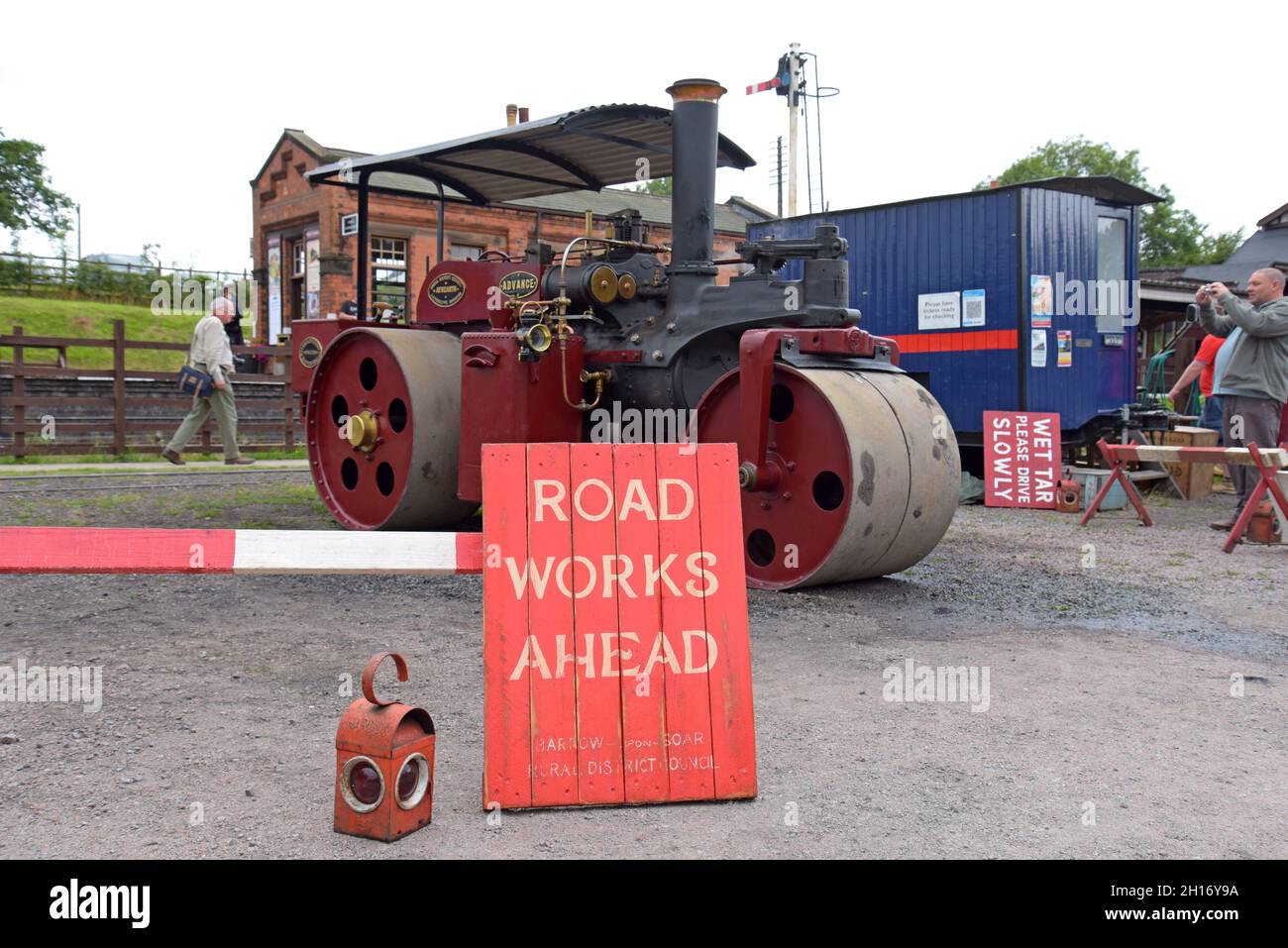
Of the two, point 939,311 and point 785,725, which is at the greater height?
point 939,311

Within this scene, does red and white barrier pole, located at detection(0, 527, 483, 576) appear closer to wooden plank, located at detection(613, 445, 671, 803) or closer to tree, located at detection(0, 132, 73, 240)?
wooden plank, located at detection(613, 445, 671, 803)

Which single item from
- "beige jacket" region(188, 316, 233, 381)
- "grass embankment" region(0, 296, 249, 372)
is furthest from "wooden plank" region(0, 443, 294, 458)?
"grass embankment" region(0, 296, 249, 372)

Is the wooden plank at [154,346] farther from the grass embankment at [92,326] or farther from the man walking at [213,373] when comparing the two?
the grass embankment at [92,326]

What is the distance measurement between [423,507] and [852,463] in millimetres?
3299

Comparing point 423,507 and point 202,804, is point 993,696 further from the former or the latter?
point 423,507

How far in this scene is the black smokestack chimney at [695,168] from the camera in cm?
717

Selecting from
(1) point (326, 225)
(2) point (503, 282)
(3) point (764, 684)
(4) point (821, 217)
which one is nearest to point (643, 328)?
(2) point (503, 282)

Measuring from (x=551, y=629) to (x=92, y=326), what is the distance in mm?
31800

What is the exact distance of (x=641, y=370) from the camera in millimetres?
7289

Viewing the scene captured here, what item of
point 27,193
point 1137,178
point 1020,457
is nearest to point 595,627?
point 1020,457

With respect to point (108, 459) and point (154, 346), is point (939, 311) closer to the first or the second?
point (108, 459)

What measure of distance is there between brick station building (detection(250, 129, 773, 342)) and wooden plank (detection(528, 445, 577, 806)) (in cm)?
2110

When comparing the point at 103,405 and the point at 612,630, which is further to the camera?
the point at 103,405

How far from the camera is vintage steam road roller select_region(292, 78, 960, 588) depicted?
20.9 feet
